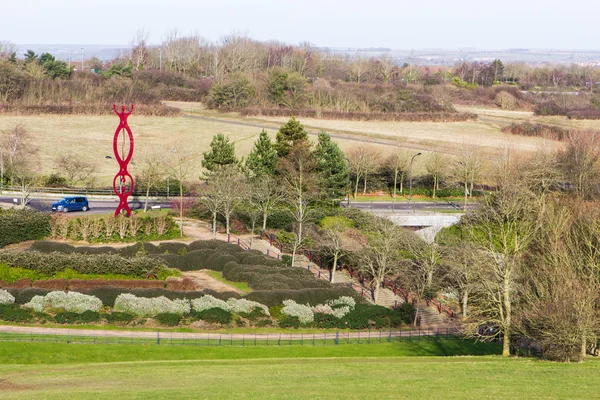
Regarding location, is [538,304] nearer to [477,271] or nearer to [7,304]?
[477,271]

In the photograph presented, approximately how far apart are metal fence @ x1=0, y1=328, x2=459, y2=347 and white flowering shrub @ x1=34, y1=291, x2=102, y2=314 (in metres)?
2.41

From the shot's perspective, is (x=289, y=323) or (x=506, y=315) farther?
(x=289, y=323)

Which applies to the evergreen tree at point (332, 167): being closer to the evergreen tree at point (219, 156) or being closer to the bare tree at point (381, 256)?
the evergreen tree at point (219, 156)

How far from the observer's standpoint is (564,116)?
15225 centimetres

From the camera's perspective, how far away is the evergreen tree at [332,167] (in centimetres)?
7825

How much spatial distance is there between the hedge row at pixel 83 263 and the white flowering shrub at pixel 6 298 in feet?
16.4

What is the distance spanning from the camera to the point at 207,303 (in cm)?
4528

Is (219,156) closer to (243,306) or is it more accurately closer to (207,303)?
(243,306)

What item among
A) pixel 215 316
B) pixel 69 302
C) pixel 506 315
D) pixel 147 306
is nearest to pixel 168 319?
pixel 147 306

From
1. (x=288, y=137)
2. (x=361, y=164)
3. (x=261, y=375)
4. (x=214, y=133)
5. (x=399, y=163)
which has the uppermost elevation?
(x=288, y=137)

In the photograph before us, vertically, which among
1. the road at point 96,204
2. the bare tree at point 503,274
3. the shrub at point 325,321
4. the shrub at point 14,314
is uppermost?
the bare tree at point 503,274

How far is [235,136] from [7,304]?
7231cm

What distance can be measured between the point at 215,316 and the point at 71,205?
31.2 metres

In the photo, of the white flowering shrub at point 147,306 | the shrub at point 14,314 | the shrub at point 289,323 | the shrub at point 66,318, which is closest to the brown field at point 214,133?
the white flowering shrub at point 147,306
